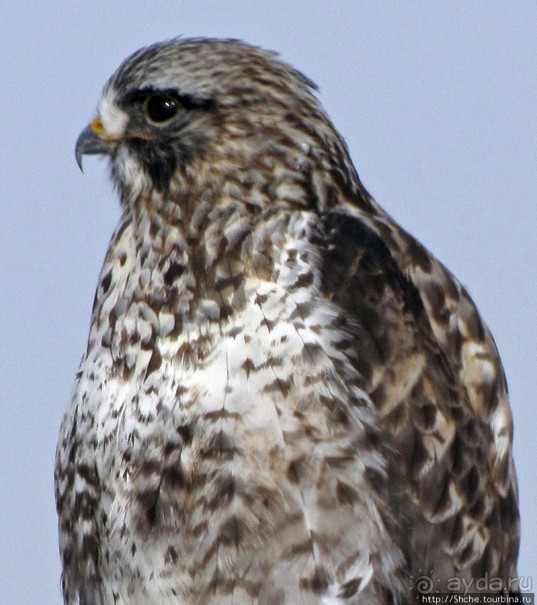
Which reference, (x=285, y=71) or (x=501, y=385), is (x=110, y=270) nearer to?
(x=285, y=71)

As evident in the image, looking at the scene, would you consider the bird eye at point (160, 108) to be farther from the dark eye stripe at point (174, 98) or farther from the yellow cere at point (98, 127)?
the yellow cere at point (98, 127)

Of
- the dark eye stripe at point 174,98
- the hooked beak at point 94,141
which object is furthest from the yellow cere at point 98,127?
the dark eye stripe at point 174,98

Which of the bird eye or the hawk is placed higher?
the bird eye

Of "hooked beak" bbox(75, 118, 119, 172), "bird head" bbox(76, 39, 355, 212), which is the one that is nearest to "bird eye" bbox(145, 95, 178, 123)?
"bird head" bbox(76, 39, 355, 212)

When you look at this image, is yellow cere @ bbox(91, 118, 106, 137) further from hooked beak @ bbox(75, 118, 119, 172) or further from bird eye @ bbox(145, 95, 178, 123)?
bird eye @ bbox(145, 95, 178, 123)

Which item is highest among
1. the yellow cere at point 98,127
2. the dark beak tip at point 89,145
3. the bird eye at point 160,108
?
the bird eye at point 160,108

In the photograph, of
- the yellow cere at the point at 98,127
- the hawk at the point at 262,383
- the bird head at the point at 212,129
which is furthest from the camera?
the yellow cere at the point at 98,127

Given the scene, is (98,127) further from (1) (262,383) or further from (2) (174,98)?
(1) (262,383)
